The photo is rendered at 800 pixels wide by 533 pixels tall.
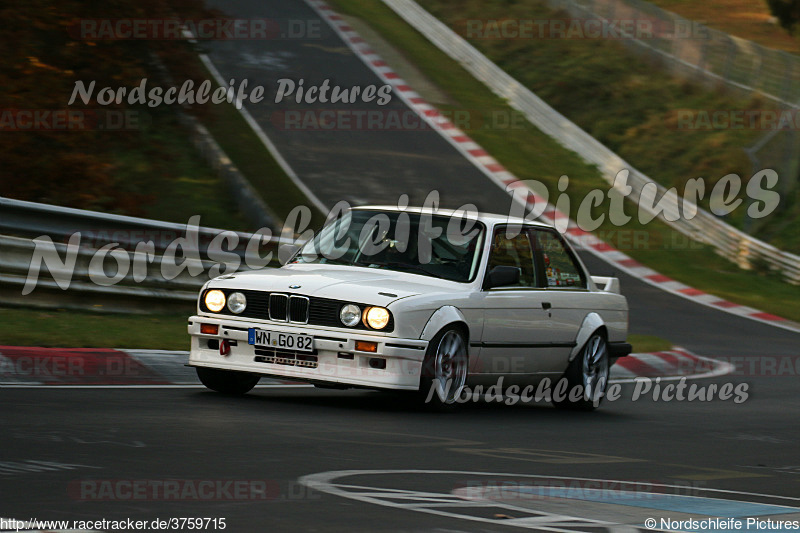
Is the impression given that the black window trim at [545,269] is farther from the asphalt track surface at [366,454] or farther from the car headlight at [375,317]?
the car headlight at [375,317]

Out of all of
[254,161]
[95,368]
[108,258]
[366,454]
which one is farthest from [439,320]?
[254,161]

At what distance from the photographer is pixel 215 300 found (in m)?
9.53

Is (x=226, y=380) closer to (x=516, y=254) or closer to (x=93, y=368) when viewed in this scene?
(x=93, y=368)

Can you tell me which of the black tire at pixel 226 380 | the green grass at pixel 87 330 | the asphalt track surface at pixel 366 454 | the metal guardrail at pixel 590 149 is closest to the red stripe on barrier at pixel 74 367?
the green grass at pixel 87 330

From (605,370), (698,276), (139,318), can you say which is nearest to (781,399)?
(605,370)

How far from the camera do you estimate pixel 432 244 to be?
10.1m

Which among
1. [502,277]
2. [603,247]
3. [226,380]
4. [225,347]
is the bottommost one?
[226,380]

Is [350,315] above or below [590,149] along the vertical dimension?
below

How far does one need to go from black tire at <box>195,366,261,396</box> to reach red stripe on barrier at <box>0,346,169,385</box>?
0.67 meters

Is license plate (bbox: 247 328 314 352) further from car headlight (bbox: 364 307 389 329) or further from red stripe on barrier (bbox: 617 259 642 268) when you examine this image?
red stripe on barrier (bbox: 617 259 642 268)

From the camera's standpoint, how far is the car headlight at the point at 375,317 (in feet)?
29.5

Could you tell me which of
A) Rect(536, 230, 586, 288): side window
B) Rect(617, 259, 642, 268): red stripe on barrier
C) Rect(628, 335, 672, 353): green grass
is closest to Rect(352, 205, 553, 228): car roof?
Rect(536, 230, 586, 288): side window

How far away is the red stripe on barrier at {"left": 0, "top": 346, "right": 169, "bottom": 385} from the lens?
9719 millimetres

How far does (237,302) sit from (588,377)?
3.21m
